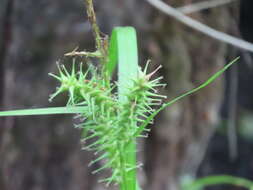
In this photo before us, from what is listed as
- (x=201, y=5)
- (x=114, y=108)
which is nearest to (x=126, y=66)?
(x=114, y=108)

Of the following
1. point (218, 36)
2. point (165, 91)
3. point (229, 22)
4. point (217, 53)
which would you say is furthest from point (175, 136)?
point (218, 36)

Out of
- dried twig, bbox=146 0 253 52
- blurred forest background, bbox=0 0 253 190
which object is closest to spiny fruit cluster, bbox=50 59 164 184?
dried twig, bbox=146 0 253 52

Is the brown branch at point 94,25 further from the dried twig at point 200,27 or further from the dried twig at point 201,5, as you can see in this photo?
the dried twig at point 201,5

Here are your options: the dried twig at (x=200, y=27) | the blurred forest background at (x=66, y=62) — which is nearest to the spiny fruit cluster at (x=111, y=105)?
the dried twig at (x=200, y=27)

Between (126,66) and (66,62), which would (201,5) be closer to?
(66,62)

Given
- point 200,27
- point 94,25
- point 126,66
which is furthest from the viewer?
point 200,27

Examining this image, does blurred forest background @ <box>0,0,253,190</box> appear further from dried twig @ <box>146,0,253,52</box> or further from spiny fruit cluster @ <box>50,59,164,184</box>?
spiny fruit cluster @ <box>50,59,164,184</box>
